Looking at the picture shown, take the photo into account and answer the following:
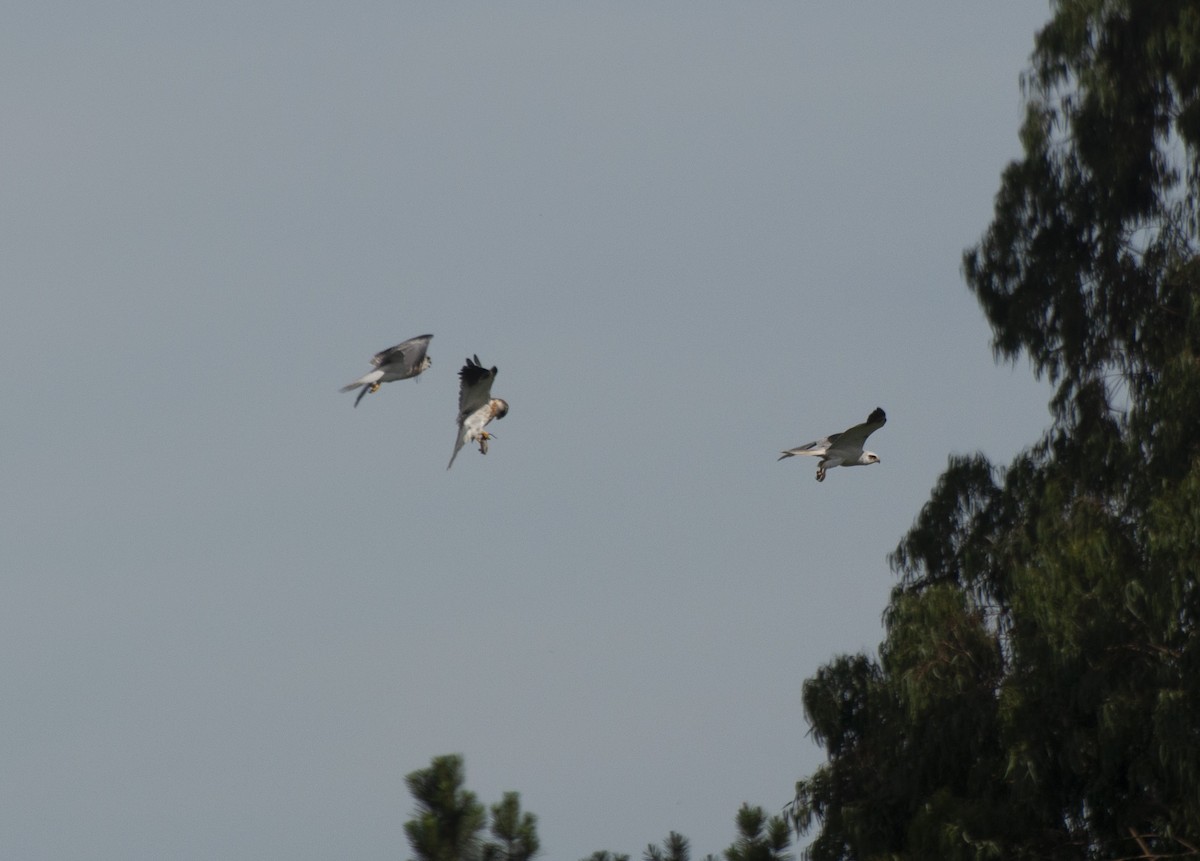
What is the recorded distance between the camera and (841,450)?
27656mm

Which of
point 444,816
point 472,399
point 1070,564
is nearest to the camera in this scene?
point 444,816

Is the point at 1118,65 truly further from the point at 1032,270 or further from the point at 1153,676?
the point at 1153,676

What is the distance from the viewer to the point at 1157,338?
25.8 meters

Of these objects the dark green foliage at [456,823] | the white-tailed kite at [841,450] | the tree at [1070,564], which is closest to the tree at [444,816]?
the dark green foliage at [456,823]

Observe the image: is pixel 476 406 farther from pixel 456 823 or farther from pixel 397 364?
pixel 456 823

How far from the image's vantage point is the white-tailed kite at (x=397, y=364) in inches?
1081

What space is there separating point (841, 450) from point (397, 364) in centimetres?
463

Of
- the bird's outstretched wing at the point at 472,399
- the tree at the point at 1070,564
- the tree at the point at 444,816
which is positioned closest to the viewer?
the tree at the point at 444,816

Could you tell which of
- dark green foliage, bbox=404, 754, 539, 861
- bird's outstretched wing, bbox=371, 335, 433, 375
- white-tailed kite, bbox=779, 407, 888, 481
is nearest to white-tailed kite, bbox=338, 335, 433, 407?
bird's outstretched wing, bbox=371, 335, 433, 375

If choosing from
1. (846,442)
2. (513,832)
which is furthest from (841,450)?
(513,832)

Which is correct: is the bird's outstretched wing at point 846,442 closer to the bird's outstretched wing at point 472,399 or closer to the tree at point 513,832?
the bird's outstretched wing at point 472,399

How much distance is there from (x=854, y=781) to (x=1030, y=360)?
4833mm

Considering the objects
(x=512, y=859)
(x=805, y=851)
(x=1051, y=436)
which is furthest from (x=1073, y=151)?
(x=512, y=859)

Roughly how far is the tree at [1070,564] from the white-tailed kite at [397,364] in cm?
531
